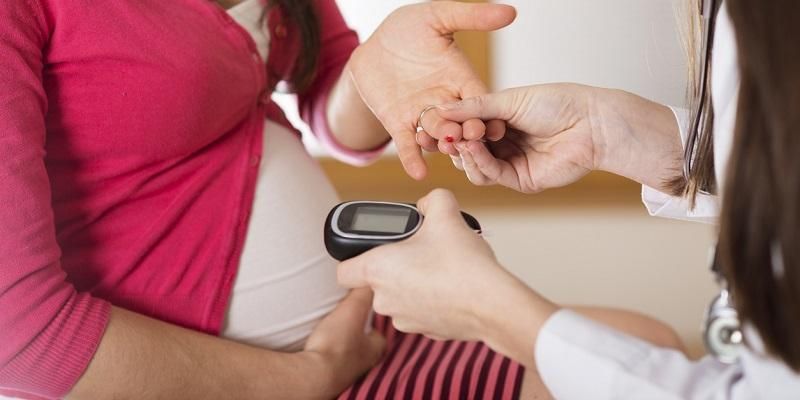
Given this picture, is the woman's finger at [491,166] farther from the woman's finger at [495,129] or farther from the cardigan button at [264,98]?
the cardigan button at [264,98]

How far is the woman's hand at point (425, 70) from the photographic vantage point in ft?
1.82

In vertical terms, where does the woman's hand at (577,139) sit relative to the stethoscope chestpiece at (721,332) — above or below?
above

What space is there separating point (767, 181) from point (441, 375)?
1.21ft

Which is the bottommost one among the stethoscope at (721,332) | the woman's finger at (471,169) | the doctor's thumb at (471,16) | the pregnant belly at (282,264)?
the stethoscope at (721,332)

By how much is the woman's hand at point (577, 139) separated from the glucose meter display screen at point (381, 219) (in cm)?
8

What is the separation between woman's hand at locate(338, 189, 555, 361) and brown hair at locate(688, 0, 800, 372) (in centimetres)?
12

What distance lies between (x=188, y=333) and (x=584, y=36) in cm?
41

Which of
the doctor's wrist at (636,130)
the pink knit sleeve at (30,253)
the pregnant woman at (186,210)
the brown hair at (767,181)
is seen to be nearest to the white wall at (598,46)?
the doctor's wrist at (636,130)

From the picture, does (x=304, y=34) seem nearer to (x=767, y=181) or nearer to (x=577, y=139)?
(x=577, y=139)

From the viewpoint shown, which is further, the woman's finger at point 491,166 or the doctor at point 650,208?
the woman's finger at point 491,166

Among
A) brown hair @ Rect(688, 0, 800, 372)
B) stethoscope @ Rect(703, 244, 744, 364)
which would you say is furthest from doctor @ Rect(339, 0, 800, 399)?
stethoscope @ Rect(703, 244, 744, 364)

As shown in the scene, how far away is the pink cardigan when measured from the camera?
19.5 inches

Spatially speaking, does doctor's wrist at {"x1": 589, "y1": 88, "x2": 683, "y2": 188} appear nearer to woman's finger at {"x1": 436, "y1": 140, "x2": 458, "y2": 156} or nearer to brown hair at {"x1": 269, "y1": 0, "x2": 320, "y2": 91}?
woman's finger at {"x1": 436, "y1": 140, "x2": 458, "y2": 156}

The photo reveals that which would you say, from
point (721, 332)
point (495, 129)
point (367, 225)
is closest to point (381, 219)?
point (367, 225)
